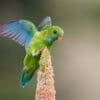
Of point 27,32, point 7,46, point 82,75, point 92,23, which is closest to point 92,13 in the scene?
point 92,23

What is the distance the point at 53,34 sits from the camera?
60 centimetres

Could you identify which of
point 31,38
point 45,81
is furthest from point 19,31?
point 45,81

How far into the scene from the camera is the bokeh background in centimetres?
241

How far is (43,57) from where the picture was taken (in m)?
0.54

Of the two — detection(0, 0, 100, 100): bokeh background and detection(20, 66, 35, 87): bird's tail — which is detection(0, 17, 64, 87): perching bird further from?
detection(0, 0, 100, 100): bokeh background

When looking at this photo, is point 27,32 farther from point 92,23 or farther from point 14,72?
point 92,23

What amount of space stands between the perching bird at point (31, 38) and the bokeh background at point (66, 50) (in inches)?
64.2

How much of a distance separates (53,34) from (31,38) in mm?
43

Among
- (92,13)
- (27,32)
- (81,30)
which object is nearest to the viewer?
(27,32)

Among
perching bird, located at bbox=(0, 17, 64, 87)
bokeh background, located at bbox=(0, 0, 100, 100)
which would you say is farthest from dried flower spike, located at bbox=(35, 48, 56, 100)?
bokeh background, located at bbox=(0, 0, 100, 100)

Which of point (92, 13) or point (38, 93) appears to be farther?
point (92, 13)

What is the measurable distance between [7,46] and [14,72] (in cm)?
14

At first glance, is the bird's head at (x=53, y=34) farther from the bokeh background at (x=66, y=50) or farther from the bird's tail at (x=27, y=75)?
the bokeh background at (x=66, y=50)

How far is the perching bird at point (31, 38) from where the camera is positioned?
60cm
